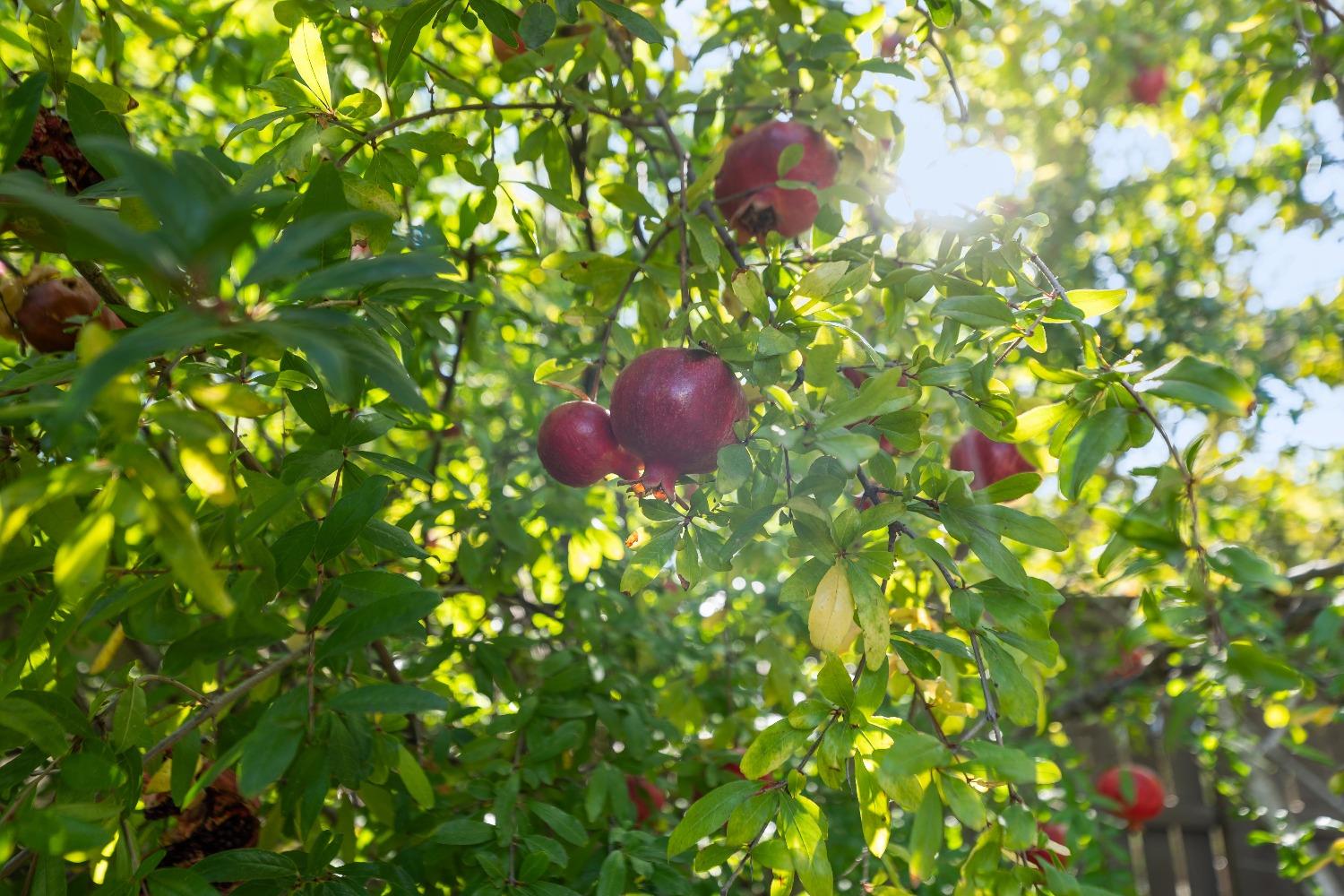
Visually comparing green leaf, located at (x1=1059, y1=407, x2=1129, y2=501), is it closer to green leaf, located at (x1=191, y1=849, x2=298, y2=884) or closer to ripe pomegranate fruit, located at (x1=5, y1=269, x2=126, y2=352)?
green leaf, located at (x1=191, y1=849, x2=298, y2=884)

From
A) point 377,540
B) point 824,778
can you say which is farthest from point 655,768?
point 377,540

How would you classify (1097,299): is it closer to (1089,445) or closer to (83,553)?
(1089,445)

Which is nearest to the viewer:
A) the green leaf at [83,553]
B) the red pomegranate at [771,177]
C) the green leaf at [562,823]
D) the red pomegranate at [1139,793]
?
the green leaf at [83,553]

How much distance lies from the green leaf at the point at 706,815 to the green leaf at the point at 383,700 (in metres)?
0.28

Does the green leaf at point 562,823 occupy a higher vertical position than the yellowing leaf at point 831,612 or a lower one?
lower

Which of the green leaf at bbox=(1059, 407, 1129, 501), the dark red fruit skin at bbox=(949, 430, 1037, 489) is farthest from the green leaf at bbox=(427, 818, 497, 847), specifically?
the dark red fruit skin at bbox=(949, 430, 1037, 489)

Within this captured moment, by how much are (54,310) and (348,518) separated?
2.17ft

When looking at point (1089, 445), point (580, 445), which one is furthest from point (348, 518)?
point (1089, 445)

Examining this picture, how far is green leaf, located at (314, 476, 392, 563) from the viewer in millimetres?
711

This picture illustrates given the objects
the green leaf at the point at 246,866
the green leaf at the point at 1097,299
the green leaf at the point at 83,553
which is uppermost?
the green leaf at the point at 1097,299

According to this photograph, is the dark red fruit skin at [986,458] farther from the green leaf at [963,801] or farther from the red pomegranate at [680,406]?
the green leaf at [963,801]

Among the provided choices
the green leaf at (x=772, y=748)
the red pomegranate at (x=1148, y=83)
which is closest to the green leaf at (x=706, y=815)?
the green leaf at (x=772, y=748)

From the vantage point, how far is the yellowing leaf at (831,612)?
734mm

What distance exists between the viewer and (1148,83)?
300 centimetres
